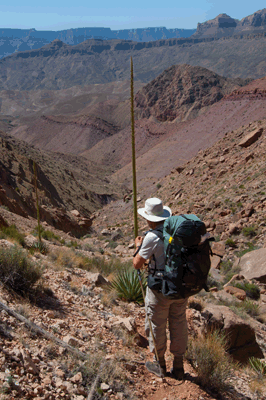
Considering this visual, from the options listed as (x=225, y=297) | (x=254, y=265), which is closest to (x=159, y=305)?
(x=225, y=297)

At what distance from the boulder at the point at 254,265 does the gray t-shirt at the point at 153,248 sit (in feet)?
23.1

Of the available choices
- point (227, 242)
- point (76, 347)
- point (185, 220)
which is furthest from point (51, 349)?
point (227, 242)

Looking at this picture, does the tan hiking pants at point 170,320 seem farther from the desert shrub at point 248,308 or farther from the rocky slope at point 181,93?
the rocky slope at point 181,93

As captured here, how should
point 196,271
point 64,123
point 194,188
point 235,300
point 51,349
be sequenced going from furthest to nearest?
point 64,123 → point 194,188 → point 235,300 → point 51,349 → point 196,271

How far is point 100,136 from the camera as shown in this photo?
86312 millimetres

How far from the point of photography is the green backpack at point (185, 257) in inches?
127

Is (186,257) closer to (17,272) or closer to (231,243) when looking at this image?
(17,272)

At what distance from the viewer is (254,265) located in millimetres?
10188

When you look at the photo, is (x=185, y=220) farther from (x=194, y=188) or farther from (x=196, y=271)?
(x=194, y=188)

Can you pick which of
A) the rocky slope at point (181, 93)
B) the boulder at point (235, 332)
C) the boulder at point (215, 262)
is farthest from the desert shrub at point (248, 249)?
the rocky slope at point (181, 93)

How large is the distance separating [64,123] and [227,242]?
291ft

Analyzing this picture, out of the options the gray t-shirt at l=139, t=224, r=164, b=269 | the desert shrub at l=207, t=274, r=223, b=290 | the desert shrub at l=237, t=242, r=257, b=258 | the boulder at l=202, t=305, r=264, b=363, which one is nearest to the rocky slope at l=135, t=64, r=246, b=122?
the desert shrub at l=237, t=242, r=257, b=258

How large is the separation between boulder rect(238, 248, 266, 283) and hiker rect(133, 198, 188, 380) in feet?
21.8

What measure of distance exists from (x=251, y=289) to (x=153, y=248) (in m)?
6.48
